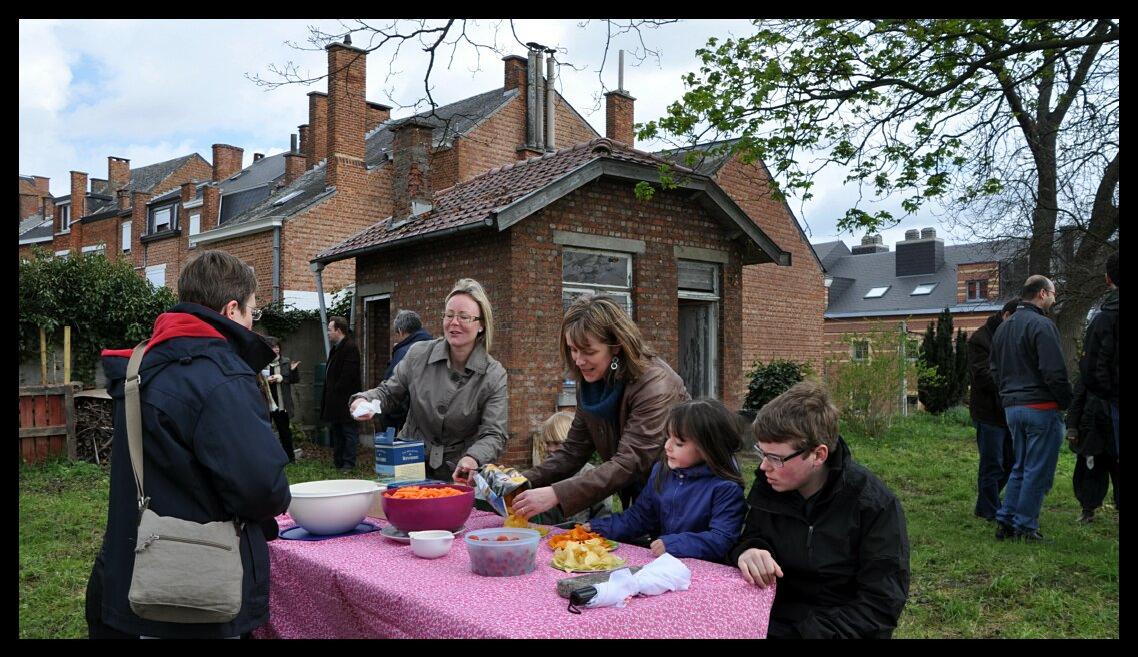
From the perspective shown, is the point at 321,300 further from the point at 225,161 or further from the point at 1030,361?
the point at 225,161

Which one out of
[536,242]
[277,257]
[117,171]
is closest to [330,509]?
[536,242]

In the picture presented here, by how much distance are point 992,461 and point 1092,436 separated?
0.99 meters

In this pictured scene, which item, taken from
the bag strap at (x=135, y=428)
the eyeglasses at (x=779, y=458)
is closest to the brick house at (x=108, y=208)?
the bag strap at (x=135, y=428)

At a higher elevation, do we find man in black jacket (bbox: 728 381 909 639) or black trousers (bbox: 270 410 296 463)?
man in black jacket (bbox: 728 381 909 639)

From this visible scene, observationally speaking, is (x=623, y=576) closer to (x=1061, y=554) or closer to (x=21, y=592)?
(x=21, y=592)

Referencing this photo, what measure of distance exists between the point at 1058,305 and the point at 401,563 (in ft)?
43.8

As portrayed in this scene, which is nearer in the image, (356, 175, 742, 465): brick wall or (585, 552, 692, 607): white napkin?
(585, 552, 692, 607): white napkin

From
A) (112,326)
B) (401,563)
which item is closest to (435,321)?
(112,326)

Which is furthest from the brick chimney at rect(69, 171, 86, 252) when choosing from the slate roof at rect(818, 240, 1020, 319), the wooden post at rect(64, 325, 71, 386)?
the slate roof at rect(818, 240, 1020, 319)

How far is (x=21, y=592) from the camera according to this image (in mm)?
5695

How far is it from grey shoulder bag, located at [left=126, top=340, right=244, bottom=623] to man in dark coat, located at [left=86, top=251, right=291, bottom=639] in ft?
0.10

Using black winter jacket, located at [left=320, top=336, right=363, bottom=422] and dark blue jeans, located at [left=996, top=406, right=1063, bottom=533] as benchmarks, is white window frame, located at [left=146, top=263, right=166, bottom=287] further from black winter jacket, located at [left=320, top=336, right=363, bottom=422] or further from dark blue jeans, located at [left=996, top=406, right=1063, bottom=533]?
dark blue jeans, located at [left=996, top=406, right=1063, bottom=533]

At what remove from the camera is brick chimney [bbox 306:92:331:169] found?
24.8 meters

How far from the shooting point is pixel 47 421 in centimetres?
1066
